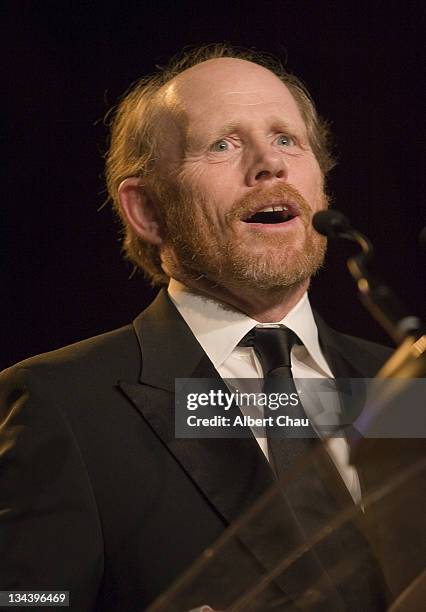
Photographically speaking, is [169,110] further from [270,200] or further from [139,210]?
[270,200]

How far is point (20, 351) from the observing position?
6.14ft

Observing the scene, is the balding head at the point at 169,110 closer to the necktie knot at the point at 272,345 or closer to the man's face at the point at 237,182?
the man's face at the point at 237,182

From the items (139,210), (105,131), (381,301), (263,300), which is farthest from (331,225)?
(105,131)

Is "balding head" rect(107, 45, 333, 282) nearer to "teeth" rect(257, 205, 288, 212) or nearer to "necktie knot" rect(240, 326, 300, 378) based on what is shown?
"teeth" rect(257, 205, 288, 212)

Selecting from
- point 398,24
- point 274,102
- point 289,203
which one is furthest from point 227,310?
point 398,24

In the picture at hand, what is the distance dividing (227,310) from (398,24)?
2.68 ft

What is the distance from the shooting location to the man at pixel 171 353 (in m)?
1.33

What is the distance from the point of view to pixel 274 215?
1.60 meters

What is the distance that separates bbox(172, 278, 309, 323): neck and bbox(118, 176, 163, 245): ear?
197mm

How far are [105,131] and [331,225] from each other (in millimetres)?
994

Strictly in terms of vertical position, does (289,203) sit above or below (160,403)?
above

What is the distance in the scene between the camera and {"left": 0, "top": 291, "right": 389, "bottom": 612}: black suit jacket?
51.8 inches

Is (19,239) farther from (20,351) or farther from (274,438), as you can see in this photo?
(274,438)

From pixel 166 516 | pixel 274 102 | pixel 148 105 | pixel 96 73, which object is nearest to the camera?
pixel 166 516
